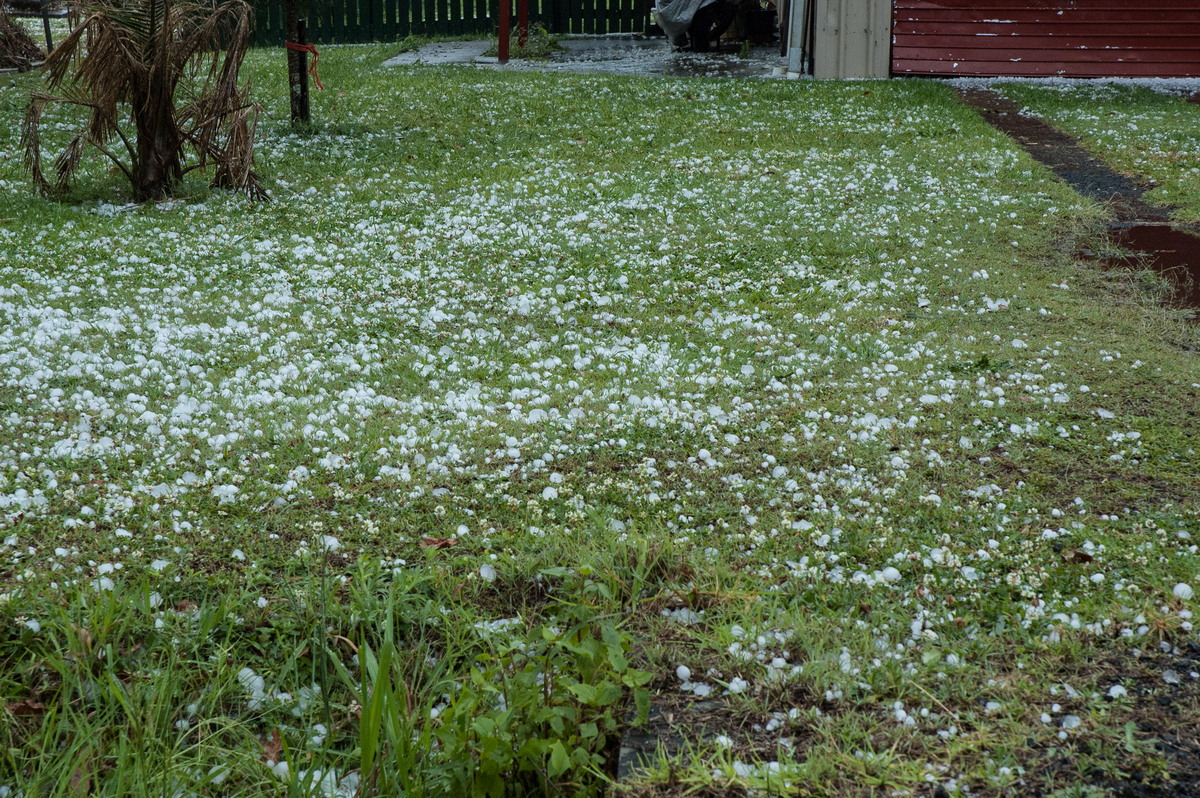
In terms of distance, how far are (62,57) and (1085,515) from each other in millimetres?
6831

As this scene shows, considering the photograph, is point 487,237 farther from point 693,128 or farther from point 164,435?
point 693,128

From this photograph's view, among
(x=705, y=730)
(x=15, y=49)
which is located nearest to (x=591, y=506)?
(x=705, y=730)

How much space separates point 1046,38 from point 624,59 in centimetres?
627

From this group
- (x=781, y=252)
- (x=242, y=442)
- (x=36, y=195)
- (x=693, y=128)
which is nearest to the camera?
(x=242, y=442)

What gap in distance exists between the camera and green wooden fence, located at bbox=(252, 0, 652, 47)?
19172mm

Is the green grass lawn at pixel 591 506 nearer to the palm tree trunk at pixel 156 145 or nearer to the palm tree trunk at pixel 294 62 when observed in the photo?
the palm tree trunk at pixel 156 145

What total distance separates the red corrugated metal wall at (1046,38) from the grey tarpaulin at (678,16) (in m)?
3.68

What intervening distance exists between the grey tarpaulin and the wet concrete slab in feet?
1.02

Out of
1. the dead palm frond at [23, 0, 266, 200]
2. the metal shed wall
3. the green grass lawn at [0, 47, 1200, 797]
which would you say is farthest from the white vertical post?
the dead palm frond at [23, 0, 266, 200]

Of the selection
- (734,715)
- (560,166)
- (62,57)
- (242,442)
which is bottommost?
(734,715)

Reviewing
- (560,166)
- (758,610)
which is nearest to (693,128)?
(560,166)

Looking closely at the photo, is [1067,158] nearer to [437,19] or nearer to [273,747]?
[273,747]

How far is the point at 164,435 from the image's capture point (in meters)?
3.81

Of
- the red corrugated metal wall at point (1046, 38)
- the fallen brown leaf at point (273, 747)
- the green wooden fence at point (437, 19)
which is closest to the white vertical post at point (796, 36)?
the red corrugated metal wall at point (1046, 38)
